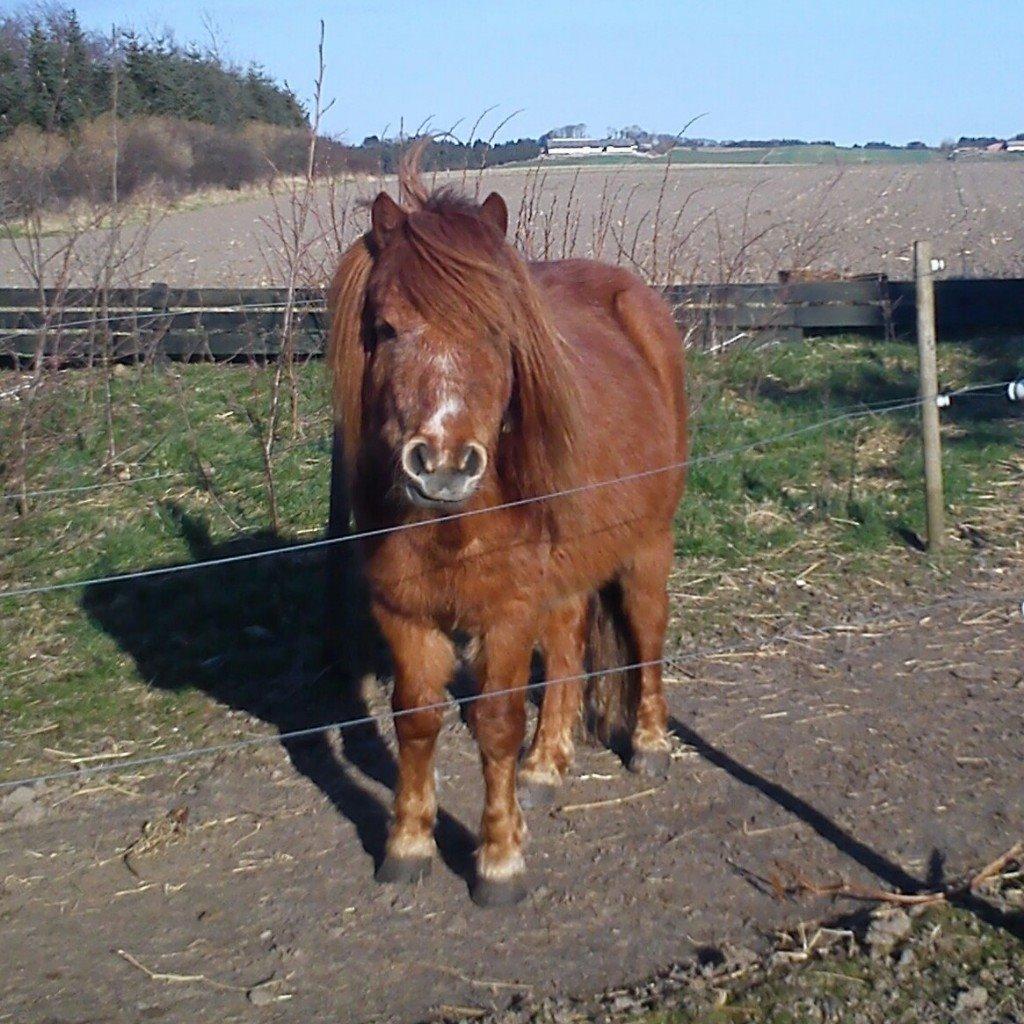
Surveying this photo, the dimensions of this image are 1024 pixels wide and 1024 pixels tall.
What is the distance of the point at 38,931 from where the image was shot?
13.3 ft

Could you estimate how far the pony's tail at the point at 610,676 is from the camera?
530 centimetres

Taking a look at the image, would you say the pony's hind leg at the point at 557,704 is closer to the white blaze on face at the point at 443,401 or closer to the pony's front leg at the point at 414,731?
the pony's front leg at the point at 414,731

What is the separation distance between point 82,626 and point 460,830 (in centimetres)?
287

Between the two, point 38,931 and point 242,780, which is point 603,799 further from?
point 38,931

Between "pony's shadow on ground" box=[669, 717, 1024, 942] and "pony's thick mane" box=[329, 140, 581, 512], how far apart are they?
4.71 feet

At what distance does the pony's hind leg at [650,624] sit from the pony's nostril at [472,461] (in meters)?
1.96

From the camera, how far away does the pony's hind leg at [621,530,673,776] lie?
5125 mm

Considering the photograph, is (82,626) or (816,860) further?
(82,626)

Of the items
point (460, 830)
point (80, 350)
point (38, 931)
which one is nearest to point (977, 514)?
point (460, 830)

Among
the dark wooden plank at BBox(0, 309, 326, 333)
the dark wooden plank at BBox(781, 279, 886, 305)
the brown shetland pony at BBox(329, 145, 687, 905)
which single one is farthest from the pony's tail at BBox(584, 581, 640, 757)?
the dark wooden plank at BBox(781, 279, 886, 305)

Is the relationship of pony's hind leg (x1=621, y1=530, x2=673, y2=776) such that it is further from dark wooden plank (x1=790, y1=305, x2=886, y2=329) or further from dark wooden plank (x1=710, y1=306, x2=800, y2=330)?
dark wooden plank (x1=790, y1=305, x2=886, y2=329)

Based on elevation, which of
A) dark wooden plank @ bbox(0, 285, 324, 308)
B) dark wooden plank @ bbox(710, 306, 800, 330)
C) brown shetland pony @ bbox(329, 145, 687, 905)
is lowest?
brown shetland pony @ bbox(329, 145, 687, 905)

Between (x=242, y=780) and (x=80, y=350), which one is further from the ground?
(x=80, y=350)

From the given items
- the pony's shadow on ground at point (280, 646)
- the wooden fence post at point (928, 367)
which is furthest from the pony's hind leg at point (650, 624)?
the wooden fence post at point (928, 367)
